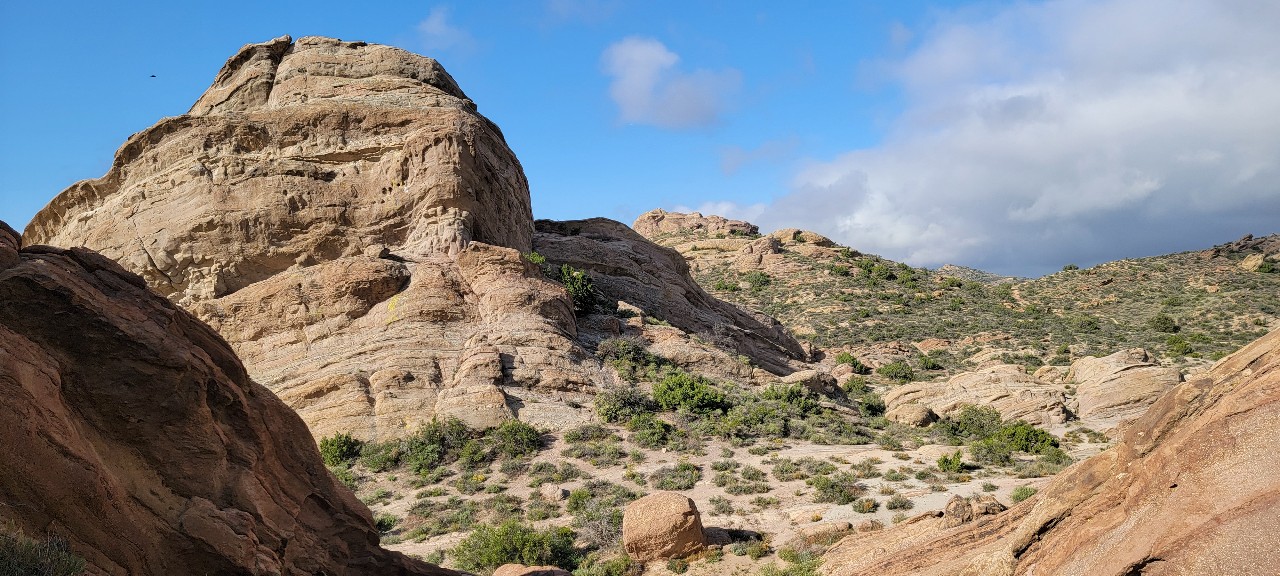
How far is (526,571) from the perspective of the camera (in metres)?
12.4

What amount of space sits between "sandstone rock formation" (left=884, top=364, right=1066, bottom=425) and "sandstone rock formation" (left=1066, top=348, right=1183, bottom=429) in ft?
2.85

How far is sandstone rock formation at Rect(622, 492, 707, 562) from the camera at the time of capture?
46.8 feet

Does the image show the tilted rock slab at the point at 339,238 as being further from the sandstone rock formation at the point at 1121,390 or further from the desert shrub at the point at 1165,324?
the desert shrub at the point at 1165,324

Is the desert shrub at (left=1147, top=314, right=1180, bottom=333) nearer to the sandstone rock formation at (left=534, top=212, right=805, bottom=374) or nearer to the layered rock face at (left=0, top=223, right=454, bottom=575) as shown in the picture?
the sandstone rock formation at (left=534, top=212, right=805, bottom=374)

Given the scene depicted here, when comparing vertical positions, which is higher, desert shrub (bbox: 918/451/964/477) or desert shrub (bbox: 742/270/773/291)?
desert shrub (bbox: 742/270/773/291)

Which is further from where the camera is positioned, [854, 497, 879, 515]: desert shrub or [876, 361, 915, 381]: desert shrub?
[876, 361, 915, 381]: desert shrub

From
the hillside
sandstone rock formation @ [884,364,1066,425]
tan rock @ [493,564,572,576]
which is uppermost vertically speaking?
the hillside

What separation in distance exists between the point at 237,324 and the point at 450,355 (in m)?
7.46

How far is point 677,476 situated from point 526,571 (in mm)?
7220

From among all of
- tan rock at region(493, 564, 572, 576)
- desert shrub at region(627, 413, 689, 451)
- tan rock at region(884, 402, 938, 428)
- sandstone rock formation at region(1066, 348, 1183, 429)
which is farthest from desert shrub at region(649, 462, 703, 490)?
sandstone rock formation at region(1066, 348, 1183, 429)

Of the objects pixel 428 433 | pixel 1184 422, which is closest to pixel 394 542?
pixel 428 433

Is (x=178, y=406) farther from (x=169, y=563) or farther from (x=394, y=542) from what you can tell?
A: (x=394, y=542)

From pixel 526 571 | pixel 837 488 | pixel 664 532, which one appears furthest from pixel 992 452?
pixel 526 571

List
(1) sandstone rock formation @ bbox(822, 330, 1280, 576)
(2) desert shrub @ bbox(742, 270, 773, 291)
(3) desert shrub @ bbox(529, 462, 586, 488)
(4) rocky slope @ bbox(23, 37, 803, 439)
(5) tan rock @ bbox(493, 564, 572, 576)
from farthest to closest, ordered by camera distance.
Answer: (2) desert shrub @ bbox(742, 270, 773, 291) → (4) rocky slope @ bbox(23, 37, 803, 439) → (3) desert shrub @ bbox(529, 462, 586, 488) → (5) tan rock @ bbox(493, 564, 572, 576) → (1) sandstone rock formation @ bbox(822, 330, 1280, 576)
